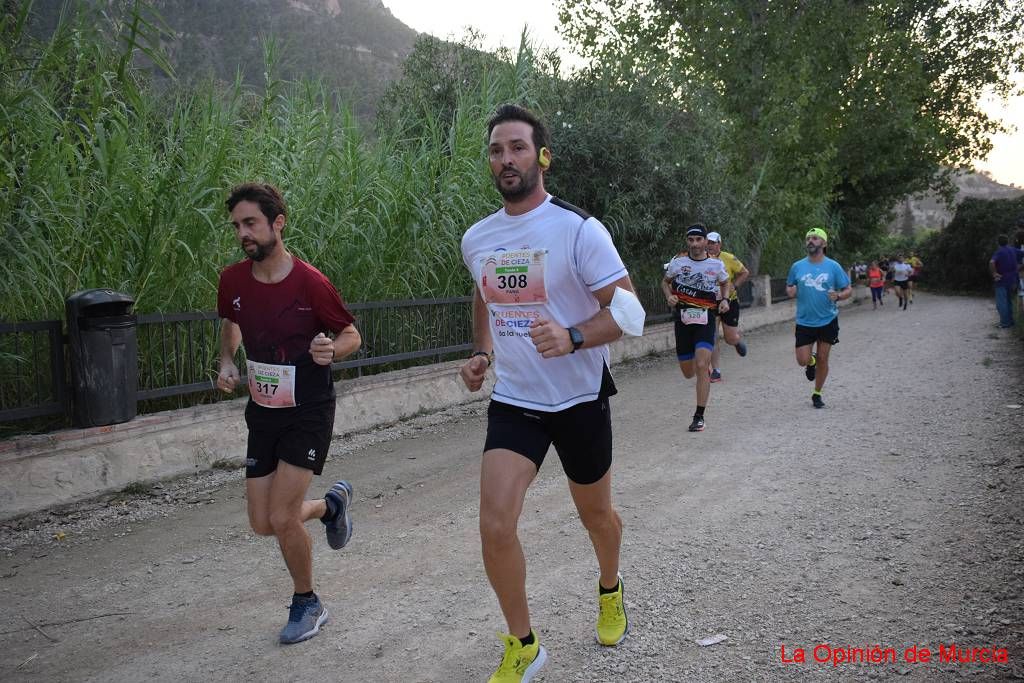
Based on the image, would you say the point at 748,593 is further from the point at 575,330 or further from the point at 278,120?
the point at 278,120

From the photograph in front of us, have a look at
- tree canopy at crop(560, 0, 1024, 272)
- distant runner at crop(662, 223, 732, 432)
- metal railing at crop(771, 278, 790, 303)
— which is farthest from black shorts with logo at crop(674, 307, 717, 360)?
metal railing at crop(771, 278, 790, 303)

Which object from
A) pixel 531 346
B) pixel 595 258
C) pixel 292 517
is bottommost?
pixel 292 517

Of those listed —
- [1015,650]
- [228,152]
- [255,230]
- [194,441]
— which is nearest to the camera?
[1015,650]

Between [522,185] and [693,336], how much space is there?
632 centimetres

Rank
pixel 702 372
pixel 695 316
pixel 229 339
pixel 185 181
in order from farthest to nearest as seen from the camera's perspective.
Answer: pixel 695 316 < pixel 702 372 < pixel 185 181 < pixel 229 339

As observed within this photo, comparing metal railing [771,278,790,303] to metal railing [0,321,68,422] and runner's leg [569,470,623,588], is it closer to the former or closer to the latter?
metal railing [0,321,68,422]

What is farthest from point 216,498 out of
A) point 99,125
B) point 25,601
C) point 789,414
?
point 789,414

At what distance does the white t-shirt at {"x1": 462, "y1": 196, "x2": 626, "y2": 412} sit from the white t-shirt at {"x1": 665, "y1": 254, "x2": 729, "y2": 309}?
6.06 meters

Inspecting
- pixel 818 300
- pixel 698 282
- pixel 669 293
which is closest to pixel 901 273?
pixel 818 300

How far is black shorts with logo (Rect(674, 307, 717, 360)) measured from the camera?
927 cm

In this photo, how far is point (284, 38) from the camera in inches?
496

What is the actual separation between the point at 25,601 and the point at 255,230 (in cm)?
237

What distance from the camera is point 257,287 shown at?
13.5 feet

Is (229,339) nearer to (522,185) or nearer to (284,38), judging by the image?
(522,185)
